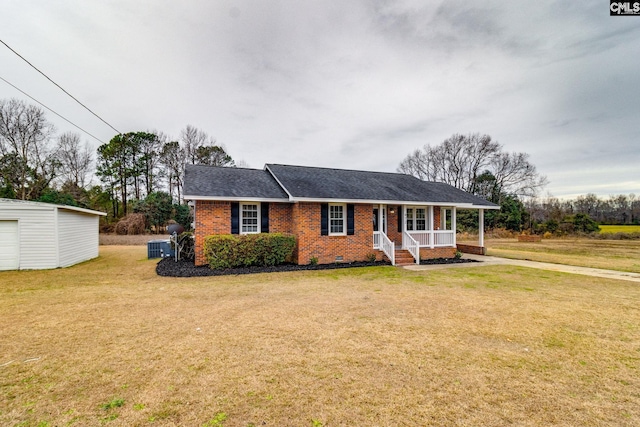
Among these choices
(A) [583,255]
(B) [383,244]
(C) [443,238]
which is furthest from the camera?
(A) [583,255]

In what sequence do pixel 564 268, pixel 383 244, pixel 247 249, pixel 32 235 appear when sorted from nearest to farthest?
pixel 32 235 < pixel 247 249 < pixel 564 268 < pixel 383 244

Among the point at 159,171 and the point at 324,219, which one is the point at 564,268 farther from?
the point at 159,171

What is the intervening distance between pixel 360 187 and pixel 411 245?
4009 mm

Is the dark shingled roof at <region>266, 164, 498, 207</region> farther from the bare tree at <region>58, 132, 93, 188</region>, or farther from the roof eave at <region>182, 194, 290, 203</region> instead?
the bare tree at <region>58, 132, 93, 188</region>

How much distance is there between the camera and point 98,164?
1284 inches

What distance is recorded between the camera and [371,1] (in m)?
12.1

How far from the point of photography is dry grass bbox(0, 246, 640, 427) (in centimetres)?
278

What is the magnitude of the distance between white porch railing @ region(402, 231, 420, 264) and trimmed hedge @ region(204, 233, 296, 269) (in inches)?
231

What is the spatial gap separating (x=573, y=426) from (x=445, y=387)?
111cm

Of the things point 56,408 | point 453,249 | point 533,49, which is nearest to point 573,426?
point 56,408

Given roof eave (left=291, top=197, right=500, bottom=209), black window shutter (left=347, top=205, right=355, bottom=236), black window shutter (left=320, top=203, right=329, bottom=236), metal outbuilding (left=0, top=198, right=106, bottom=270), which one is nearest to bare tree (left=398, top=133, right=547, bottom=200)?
roof eave (left=291, top=197, right=500, bottom=209)

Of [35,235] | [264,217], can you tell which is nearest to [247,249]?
[264,217]

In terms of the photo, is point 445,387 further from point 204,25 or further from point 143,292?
point 204,25

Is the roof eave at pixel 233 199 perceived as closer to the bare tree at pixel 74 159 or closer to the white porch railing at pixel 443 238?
the white porch railing at pixel 443 238
